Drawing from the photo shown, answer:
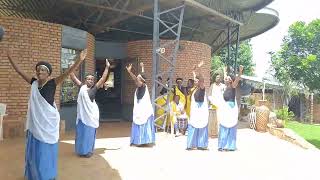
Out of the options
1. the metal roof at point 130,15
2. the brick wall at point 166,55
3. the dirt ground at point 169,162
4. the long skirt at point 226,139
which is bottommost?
the dirt ground at point 169,162

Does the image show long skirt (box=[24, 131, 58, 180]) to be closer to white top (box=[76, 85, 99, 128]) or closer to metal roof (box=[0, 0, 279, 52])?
white top (box=[76, 85, 99, 128])

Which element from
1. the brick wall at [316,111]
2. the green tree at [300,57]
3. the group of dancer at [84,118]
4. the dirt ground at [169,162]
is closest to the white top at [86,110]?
Answer: the group of dancer at [84,118]

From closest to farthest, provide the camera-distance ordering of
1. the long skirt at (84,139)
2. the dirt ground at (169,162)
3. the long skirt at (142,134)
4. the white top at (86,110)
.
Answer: the dirt ground at (169,162) < the long skirt at (84,139) < the white top at (86,110) < the long skirt at (142,134)

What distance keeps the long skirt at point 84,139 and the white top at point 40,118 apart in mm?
1990

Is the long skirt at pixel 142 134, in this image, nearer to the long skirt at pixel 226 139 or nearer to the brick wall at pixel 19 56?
the long skirt at pixel 226 139

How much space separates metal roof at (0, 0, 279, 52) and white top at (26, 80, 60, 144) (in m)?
6.54

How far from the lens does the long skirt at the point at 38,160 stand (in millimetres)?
4895

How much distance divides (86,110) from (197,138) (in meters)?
2.63

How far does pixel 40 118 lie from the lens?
16.2ft

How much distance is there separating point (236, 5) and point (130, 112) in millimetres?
5890

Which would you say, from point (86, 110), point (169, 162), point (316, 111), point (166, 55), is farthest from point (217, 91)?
point (316, 111)

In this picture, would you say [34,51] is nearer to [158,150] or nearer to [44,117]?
[158,150]

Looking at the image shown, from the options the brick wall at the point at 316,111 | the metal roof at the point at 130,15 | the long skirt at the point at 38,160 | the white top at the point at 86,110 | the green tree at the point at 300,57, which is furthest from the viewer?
the brick wall at the point at 316,111

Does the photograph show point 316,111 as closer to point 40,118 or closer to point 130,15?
point 130,15
